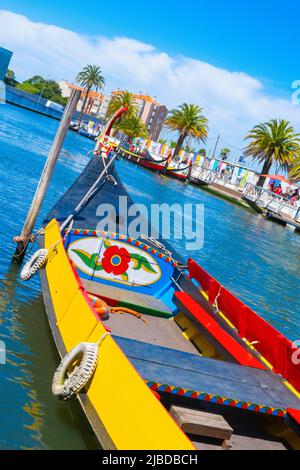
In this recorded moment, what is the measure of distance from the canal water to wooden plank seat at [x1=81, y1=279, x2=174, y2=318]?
1.14 m

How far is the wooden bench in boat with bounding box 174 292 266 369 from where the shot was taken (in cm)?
723

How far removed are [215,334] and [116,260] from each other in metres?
2.76

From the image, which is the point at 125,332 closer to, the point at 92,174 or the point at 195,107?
the point at 92,174

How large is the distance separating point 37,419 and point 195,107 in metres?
73.2

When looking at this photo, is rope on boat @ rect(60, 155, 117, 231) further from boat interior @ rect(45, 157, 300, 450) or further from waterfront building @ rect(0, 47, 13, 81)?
waterfront building @ rect(0, 47, 13, 81)

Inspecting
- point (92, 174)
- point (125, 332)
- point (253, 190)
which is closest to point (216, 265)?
point (92, 174)

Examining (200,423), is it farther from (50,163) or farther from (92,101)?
(92,101)

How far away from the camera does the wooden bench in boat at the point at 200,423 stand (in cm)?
546

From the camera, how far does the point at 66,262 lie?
8.20 meters

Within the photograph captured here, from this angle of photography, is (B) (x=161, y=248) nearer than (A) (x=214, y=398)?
No

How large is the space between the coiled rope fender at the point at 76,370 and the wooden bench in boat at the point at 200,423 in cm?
106

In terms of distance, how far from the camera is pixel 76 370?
5934mm

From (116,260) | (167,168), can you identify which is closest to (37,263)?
(116,260)

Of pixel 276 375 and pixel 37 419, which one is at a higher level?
pixel 276 375
